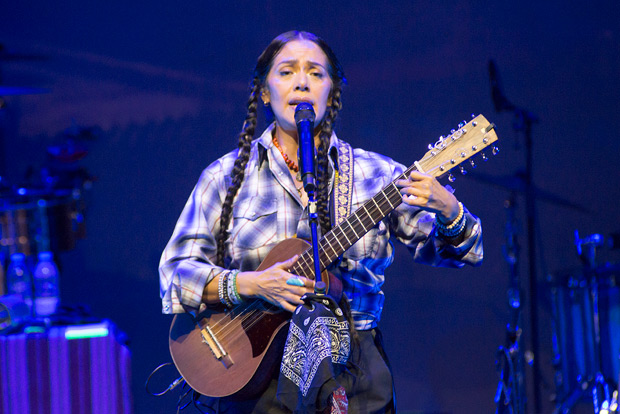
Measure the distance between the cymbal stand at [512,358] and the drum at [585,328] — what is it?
0.34 m

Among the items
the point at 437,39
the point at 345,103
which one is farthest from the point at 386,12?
the point at 345,103

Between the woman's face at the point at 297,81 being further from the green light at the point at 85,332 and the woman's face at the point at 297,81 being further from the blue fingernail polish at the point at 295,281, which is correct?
the green light at the point at 85,332

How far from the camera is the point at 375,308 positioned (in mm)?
2232

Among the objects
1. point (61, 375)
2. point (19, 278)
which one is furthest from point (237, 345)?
point (19, 278)

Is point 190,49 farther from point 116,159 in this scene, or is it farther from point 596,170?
point 596,170

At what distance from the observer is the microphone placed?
1.92m

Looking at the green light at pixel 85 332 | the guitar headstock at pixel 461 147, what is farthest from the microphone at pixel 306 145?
the green light at pixel 85 332

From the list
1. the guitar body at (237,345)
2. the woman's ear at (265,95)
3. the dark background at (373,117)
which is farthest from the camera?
the dark background at (373,117)

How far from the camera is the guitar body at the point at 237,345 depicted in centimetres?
214

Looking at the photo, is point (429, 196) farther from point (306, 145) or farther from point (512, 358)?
point (512, 358)

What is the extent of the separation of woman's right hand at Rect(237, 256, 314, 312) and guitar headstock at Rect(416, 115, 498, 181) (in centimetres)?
55

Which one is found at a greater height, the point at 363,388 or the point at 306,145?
Result: the point at 306,145

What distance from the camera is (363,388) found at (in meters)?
2.10

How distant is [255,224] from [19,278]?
74.2 inches
